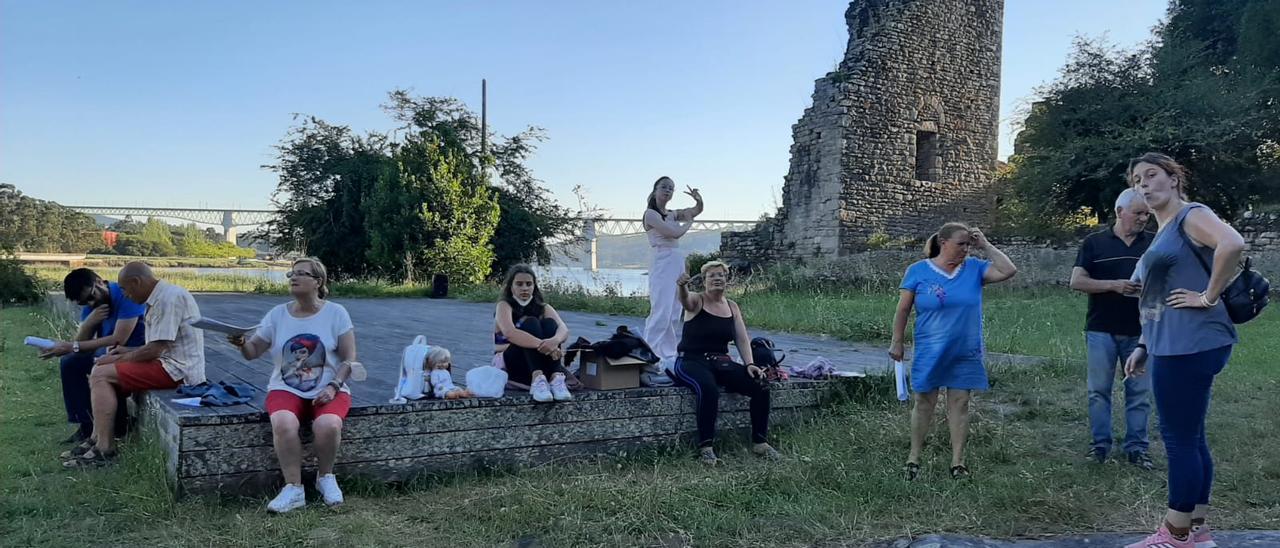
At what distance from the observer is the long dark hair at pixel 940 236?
4703mm

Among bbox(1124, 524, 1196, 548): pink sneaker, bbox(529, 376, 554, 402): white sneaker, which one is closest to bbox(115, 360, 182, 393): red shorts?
bbox(529, 376, 554, 402): white sneaker

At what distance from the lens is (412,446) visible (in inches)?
190

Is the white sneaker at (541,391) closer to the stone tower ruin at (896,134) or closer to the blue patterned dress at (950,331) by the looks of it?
the blue patterned dress at (950,331)

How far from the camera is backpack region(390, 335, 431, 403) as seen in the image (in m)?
4.92

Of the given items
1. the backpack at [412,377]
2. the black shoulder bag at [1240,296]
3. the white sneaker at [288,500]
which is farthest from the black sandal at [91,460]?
the black shoulder bag at [1240,296]

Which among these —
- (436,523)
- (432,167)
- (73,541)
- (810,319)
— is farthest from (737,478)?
(432,167)

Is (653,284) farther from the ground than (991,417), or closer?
farther from the ground

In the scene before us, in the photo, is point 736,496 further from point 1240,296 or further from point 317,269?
point 317,269

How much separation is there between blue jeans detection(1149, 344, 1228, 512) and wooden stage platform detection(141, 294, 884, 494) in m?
2.78

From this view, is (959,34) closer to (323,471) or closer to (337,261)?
(337,261)

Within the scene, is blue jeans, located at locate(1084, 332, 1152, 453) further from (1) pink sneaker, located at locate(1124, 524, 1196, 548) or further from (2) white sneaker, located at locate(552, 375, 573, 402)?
(2) white sneaker, located at locate(552, 375, 573, 402)

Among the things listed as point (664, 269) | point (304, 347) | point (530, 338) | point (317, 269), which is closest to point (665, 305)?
point (664, 269)

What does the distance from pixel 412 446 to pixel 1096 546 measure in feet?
10.7

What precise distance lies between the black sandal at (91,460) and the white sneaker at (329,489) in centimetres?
160
